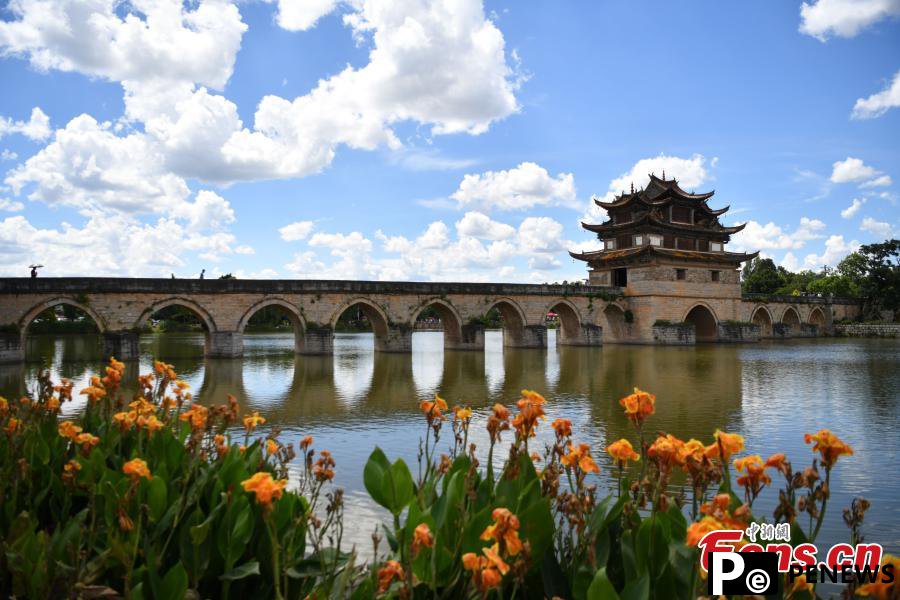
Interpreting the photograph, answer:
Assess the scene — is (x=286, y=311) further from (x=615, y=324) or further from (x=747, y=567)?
(x=747, y=567)

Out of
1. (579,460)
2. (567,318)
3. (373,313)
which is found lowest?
(579,460)

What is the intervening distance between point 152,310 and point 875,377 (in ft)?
80.7

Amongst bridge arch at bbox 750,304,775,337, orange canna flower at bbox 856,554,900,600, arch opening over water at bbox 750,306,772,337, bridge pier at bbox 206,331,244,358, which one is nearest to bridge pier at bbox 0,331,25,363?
bridge pier at bbox 206,331,244,358

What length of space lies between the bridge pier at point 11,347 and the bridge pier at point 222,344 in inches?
249

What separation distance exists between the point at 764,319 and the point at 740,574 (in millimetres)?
49461

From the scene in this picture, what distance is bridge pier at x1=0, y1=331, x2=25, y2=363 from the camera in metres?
21.3

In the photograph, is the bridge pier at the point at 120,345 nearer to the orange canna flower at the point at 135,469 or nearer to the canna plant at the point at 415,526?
the canna plant at the point at 415,526

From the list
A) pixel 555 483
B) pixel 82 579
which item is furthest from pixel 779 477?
pixel 82 579

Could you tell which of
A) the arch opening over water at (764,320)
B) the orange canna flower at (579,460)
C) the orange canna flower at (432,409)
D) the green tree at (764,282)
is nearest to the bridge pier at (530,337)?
the arch opening over water at (764,320)

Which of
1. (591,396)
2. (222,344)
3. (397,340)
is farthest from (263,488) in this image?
(397,340)

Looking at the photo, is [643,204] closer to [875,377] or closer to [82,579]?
[875,377]

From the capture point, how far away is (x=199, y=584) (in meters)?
2.87

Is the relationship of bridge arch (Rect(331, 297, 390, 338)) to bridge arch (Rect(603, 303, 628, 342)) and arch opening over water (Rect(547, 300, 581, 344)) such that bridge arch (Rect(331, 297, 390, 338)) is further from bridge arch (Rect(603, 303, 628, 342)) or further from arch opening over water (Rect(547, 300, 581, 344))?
bridge arch (Rect(603, 303, 628, 342))

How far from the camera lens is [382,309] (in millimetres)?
28797
